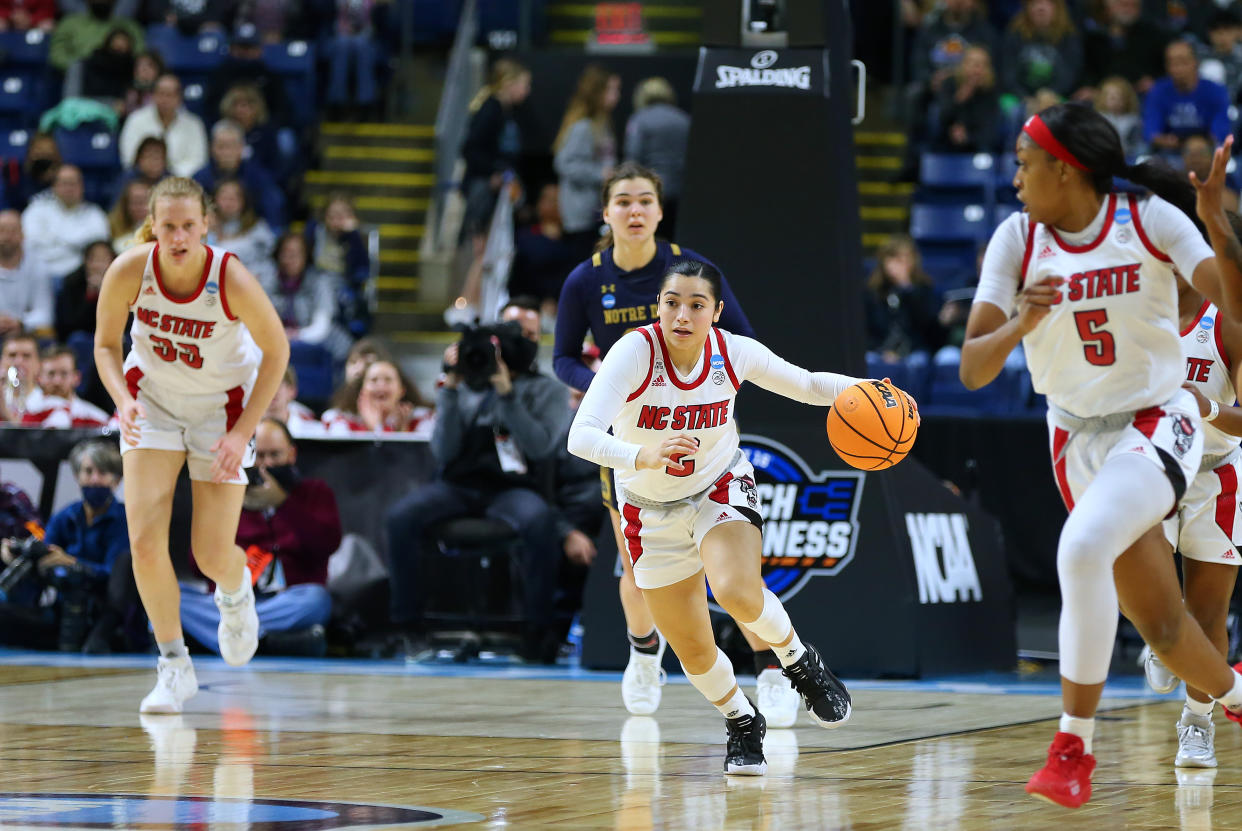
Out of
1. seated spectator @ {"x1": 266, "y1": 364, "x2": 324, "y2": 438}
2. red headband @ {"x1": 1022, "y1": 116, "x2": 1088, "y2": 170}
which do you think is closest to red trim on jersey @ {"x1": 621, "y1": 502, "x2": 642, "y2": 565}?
red headband @ {"x1": 1022, "y1": 116, "x2": 1088, "y2": 170}

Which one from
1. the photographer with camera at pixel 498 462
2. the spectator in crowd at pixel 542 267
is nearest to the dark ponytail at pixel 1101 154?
the photographer with camera at pixel 498 462

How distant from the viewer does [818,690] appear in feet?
20.1

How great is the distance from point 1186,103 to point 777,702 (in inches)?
354

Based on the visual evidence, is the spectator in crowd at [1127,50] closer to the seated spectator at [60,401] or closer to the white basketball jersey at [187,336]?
the seated spectator at [60,401]

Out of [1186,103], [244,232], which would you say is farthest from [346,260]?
[1186,103]

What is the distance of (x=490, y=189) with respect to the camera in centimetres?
1574

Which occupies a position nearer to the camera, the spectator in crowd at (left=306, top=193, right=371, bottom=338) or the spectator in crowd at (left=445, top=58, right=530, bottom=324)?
the spectator in crowd at (left=306, top=193, right=371, bottom=338)

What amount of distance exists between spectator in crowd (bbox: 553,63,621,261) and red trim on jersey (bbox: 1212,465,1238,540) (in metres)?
9.03

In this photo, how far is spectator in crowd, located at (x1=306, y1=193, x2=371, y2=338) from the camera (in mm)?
14539

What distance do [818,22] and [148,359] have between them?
3914 millimetres

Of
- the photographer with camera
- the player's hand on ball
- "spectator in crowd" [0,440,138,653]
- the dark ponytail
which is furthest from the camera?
"spectator in crowd" [0,440,138,653]

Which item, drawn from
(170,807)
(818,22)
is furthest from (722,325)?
(170,807)

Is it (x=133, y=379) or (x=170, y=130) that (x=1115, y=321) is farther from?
(x=170, y=130)

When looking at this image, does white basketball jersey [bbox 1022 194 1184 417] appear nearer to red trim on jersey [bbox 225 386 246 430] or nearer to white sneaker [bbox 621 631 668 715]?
→ white sneaker [bbox 621 631 668 715]
